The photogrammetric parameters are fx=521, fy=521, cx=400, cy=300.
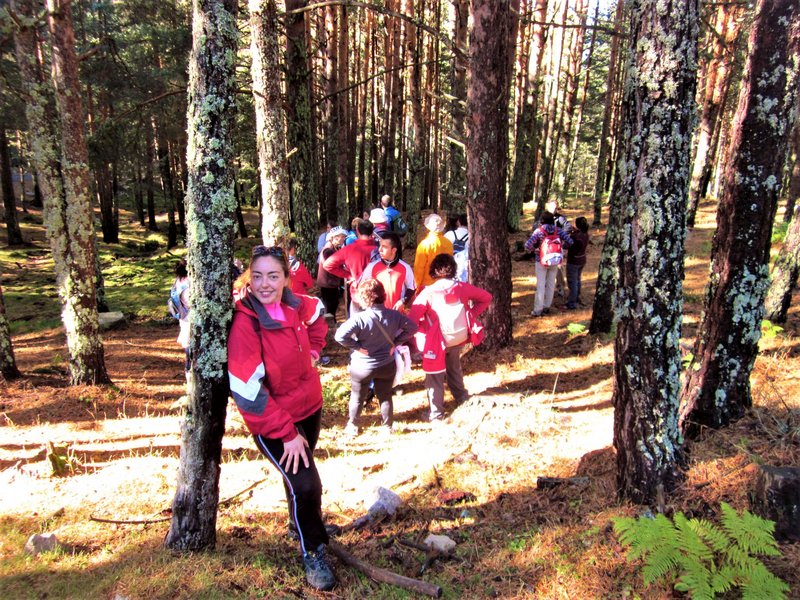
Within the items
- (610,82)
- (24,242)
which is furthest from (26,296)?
(610,82)

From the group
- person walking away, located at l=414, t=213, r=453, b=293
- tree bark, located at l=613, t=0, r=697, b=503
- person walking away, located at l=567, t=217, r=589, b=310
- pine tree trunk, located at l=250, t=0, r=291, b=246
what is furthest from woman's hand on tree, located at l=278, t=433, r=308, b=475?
person walking away, located at l=567, t=217, r=589, b=310

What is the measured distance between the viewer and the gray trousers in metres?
6.63

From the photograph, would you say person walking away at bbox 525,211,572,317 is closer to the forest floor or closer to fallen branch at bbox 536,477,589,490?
the forest floor

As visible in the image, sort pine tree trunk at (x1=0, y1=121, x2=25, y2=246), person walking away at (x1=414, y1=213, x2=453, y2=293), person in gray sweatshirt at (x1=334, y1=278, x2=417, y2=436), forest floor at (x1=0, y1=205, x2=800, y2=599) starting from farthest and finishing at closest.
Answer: pine tree trunk at (x1=0, y1=121, x2=25, y2=246) < person walking away at (x1=414, y1=213, x2=453, y2=293) < person in gray sweatshirt at (x1=334, y1=278, x2=417, y2=436) < forest floor at (x1=0, y1=205, x2=800, y2=599)

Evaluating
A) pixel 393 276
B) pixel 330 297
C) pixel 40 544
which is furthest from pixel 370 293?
pixel 330 297

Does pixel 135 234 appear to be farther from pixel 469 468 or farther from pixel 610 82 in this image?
pixel 469 468

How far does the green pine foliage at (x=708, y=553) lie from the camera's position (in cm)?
284

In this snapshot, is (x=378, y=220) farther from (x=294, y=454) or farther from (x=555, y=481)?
(x=294, y=454)

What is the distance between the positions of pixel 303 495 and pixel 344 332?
8.61ft

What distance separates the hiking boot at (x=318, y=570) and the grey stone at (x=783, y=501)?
2872 millimetres

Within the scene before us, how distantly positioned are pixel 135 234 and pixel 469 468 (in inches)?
1214

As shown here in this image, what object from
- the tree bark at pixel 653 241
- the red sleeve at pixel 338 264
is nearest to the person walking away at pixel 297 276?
the red sleeve at pixel 338 264

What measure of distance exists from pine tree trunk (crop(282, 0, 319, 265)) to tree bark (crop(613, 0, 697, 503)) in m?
7.09

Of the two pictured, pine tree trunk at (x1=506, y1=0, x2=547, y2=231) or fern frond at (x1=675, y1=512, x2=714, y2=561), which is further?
pine tree trunk at (x1=506, y1=0, x2=547, y2=231)
